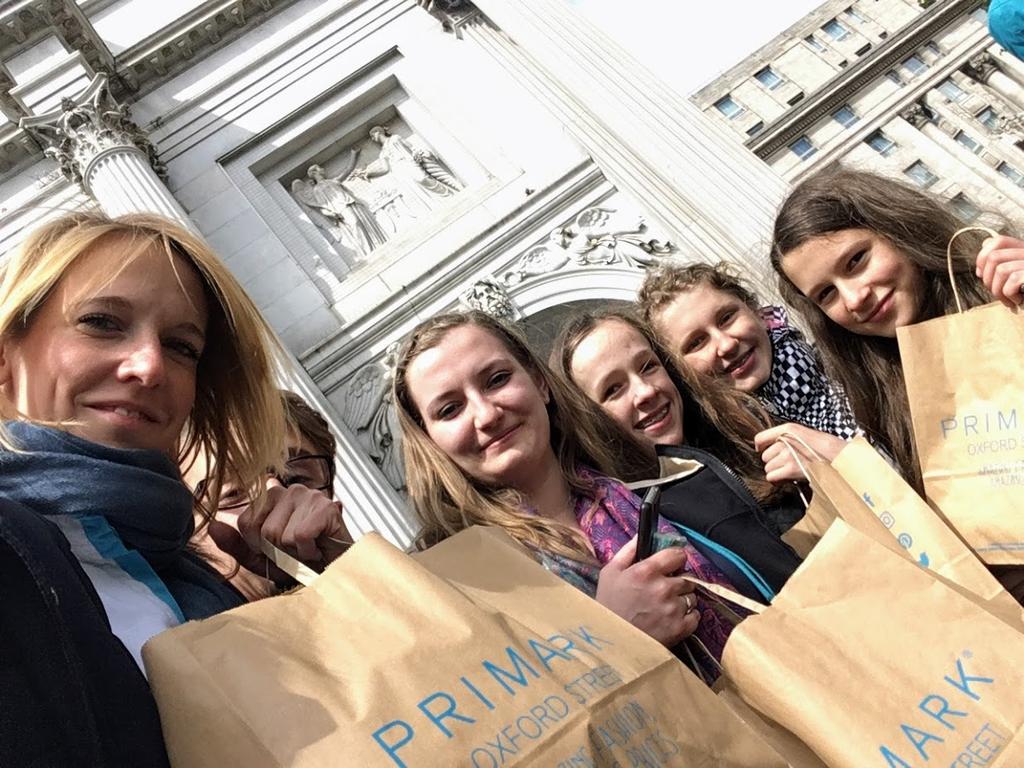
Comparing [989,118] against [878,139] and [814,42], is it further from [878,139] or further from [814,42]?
[814,42]

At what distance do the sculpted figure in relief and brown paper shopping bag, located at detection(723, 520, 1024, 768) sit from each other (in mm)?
7093

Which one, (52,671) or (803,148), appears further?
(803,148)

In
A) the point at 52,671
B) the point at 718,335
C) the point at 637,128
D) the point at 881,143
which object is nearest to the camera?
the point at 52,671

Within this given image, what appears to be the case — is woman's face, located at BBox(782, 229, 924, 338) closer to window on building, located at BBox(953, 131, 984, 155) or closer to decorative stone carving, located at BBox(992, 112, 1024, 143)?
window on building, located at BBox(953, 131, 984, 155)

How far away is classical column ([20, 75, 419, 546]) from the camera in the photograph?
6.20 m

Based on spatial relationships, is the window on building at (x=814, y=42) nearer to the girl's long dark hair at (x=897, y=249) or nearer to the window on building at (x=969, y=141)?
the window on building at (x=969, y=141)

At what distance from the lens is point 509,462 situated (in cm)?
177

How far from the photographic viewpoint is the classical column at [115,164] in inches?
244

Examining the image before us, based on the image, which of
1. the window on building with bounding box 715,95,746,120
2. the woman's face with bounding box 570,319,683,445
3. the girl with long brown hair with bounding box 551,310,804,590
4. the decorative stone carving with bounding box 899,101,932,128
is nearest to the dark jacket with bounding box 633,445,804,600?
the girl with long brown hair with bounding box 551,310,804,590

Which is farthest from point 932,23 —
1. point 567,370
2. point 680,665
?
point 680,665

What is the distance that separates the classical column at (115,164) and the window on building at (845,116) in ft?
74.9

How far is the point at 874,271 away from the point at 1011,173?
26720 mm

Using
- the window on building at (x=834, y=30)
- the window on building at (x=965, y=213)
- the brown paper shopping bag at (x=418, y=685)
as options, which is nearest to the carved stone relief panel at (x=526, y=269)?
the window on building at (x=965, y=213)

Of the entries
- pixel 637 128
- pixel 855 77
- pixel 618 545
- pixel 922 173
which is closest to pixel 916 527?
pixel 618 545
